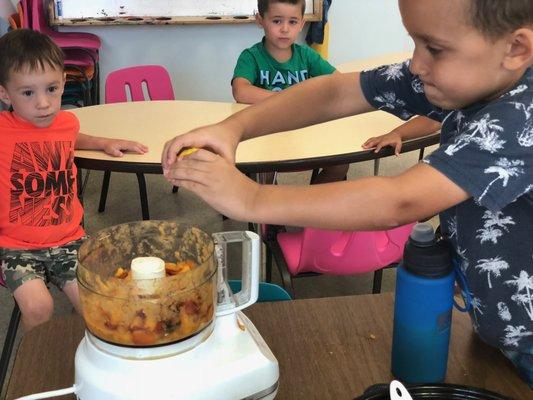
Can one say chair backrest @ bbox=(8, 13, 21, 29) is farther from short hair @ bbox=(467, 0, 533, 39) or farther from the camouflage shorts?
short hair @ bbox=(467, 0, 533, 39)

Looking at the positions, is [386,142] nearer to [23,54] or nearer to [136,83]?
[23,54]

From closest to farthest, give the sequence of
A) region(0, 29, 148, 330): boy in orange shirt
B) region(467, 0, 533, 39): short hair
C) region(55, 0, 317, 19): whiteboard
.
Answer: region(467, 0, 533, 39): short hair, region(0, 29, 148, 330): boy in orange shirt, region(55, 0, 317, 19): whiteboard

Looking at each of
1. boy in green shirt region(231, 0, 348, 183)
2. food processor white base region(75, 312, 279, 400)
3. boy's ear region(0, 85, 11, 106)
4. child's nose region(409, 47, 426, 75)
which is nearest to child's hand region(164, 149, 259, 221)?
food processor white base region(75, 312, 279, 400)

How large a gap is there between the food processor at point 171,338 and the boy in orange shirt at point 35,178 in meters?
1.06

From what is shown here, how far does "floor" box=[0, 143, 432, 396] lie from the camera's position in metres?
2.43

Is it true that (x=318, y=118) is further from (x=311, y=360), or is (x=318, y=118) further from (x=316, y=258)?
(x=316, y=258)

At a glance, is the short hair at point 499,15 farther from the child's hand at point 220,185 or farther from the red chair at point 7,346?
the red chair at point 7,346

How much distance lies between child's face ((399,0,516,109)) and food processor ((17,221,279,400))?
0.28 meters

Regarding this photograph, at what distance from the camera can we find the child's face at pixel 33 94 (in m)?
1.77

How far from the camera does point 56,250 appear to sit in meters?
1.75

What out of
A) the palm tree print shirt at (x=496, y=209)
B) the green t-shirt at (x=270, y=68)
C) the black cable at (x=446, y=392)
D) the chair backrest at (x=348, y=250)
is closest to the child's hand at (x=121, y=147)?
the chair backrest at (x=348, y=250)

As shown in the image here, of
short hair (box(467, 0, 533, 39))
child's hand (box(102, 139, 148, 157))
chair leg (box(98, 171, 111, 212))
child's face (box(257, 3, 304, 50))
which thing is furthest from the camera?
chair leg (box(98, 171, 111, 212))

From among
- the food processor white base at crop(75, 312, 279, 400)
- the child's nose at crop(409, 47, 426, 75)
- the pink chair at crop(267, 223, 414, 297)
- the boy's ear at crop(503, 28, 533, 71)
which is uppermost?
the boy's ear at crop(503, 28, 533, 71)

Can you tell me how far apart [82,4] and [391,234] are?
2.98 metres
